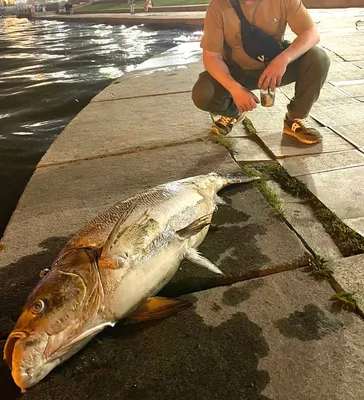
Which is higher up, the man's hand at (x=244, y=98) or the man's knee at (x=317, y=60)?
the man's knee at (x=317, y=60)

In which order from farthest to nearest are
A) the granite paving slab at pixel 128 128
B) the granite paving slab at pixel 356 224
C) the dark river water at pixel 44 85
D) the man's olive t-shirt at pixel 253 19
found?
1. the dark river water at pixel 44 85
2. the granite paving slab at pixel 128 128
3. the man's olive t-shirt at pixel 253 19
4. the granite paving slab at pixel 356 224

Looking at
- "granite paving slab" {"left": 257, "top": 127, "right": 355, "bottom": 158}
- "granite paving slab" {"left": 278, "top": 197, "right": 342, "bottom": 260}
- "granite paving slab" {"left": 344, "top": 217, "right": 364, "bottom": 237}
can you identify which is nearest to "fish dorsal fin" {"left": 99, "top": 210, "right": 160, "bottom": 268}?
"granite paving slab" {"left": 278, "top": 197, "right": 342, "bottom": 260}

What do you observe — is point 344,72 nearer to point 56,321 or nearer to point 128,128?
point 128,128

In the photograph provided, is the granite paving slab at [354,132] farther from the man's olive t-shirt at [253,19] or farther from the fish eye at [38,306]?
the fish eye at [38,306]

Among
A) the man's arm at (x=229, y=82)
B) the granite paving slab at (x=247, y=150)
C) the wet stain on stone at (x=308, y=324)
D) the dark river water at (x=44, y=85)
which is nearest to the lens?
the wet stain on stone at (x=308, y=324)

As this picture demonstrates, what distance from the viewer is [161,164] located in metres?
3.90

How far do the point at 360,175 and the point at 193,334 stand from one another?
218cm

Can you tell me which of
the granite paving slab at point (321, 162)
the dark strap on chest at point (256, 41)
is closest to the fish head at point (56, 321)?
the granite paving slab at point (321, 162)

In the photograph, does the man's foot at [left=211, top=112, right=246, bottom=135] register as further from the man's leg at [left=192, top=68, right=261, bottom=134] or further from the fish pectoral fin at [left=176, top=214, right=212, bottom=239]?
the fish pectoral fin at [left=176, top=214, right=212, bottom=239]

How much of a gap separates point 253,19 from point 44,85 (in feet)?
17.6

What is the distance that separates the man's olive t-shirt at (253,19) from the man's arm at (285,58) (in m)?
0.10

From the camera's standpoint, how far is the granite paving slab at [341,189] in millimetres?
2959

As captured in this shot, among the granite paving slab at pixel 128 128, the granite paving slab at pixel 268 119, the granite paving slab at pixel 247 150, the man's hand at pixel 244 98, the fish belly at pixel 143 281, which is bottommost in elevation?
the granite paving slab at pixel 128 128

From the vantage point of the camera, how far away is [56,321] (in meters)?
1.80
